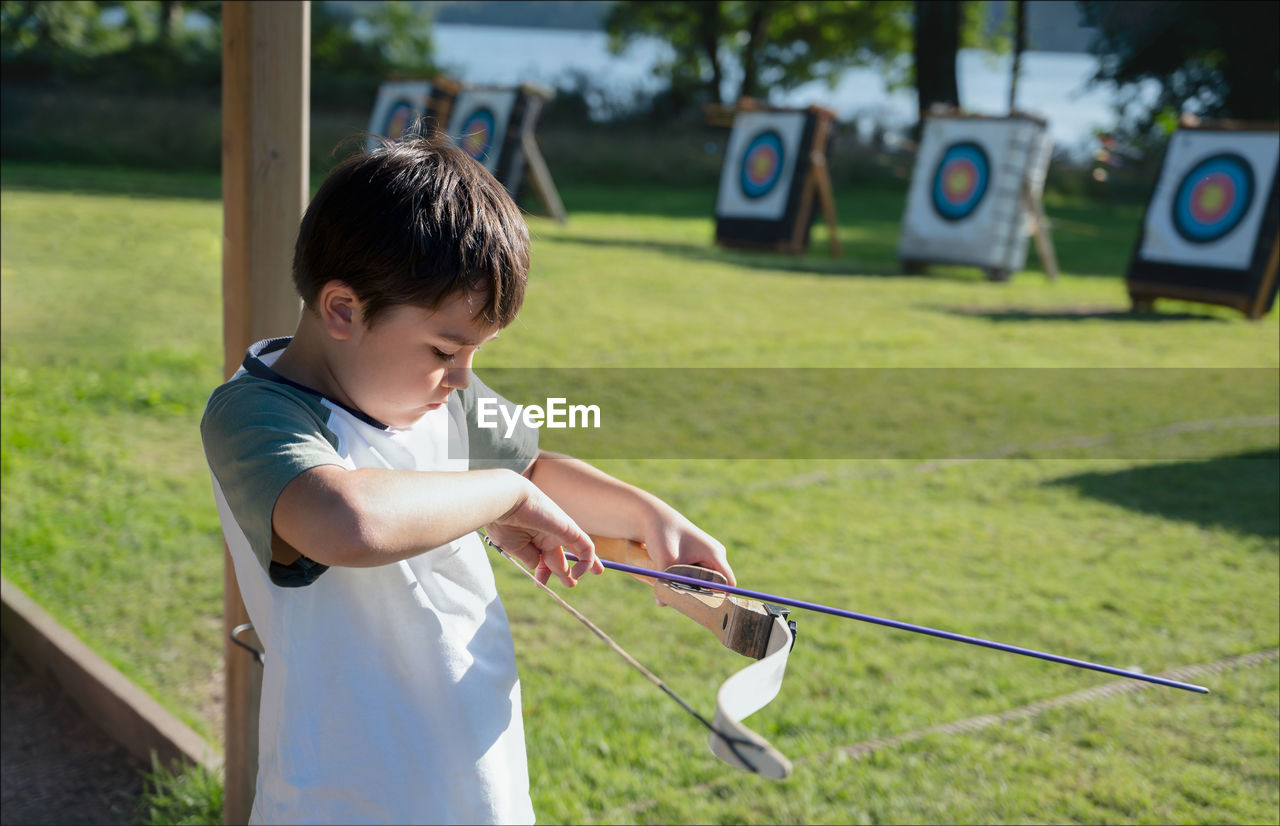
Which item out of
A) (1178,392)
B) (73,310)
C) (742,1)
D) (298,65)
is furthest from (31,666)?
(742,1)

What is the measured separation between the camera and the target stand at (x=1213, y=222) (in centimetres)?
681

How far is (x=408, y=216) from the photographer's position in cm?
95

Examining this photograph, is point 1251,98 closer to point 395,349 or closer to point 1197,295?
point 395,349

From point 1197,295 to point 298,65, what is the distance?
669 centimetres

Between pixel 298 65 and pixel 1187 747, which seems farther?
pixel 1187 747

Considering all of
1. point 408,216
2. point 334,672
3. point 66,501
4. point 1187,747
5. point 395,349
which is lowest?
point 66,501

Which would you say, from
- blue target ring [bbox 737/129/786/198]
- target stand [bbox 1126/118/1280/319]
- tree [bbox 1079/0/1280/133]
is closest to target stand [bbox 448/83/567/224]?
blue target ring [bbox 737/129/786/198]

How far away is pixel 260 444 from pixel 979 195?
9562mm

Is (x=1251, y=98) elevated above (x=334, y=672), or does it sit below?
above

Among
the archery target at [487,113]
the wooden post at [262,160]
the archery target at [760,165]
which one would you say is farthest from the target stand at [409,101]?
the wooden post at [262,160]

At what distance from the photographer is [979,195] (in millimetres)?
9766

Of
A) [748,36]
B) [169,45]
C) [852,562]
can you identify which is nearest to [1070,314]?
[852,562]

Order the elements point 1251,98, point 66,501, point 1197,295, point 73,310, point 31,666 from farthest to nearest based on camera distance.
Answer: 1. point 1197,295
2. point 73,310
3. point 66,501
4. point 31,666
5. point 1251,98

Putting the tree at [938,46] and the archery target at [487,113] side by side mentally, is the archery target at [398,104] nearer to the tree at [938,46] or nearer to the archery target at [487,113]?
the archery target at [487,113]
